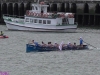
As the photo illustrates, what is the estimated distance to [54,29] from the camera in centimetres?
8981

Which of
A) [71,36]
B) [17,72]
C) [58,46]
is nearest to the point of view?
[17,72]

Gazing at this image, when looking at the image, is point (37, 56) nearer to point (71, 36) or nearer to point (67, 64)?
point (67, 64)

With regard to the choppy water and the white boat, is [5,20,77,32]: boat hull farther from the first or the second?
the choppy water

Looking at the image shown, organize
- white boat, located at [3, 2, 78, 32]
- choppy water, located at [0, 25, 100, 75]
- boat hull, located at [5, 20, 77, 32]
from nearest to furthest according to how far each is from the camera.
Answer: choppy water, located at [0, 25, 100, 75] < white boat, located at [3, 2, 78, 32] < boat hull, located at [5, 20, 77, 32]

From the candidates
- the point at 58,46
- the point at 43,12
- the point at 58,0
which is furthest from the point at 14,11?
the point at 58,46

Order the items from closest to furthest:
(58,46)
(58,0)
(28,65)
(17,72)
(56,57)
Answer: (17,72) → (28,65) → (56,57) → (58,46) → (58,0)

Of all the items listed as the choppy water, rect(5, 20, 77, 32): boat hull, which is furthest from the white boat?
the choppy water

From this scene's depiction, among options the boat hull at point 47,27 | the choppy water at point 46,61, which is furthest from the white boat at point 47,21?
the choppy water at point 46,61

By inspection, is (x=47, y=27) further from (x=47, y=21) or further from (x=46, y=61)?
(x=46, y=61)

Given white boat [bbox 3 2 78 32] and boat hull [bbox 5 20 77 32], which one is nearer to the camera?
white boat [bbox 3 2 78 32]

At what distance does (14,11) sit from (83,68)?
60668 mm

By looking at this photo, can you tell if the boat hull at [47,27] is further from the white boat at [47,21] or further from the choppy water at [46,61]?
the choppy water at [46,61]

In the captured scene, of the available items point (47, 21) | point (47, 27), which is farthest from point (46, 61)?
point (47, 27)

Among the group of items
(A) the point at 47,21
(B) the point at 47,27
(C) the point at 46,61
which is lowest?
(B) the point at 47,27
